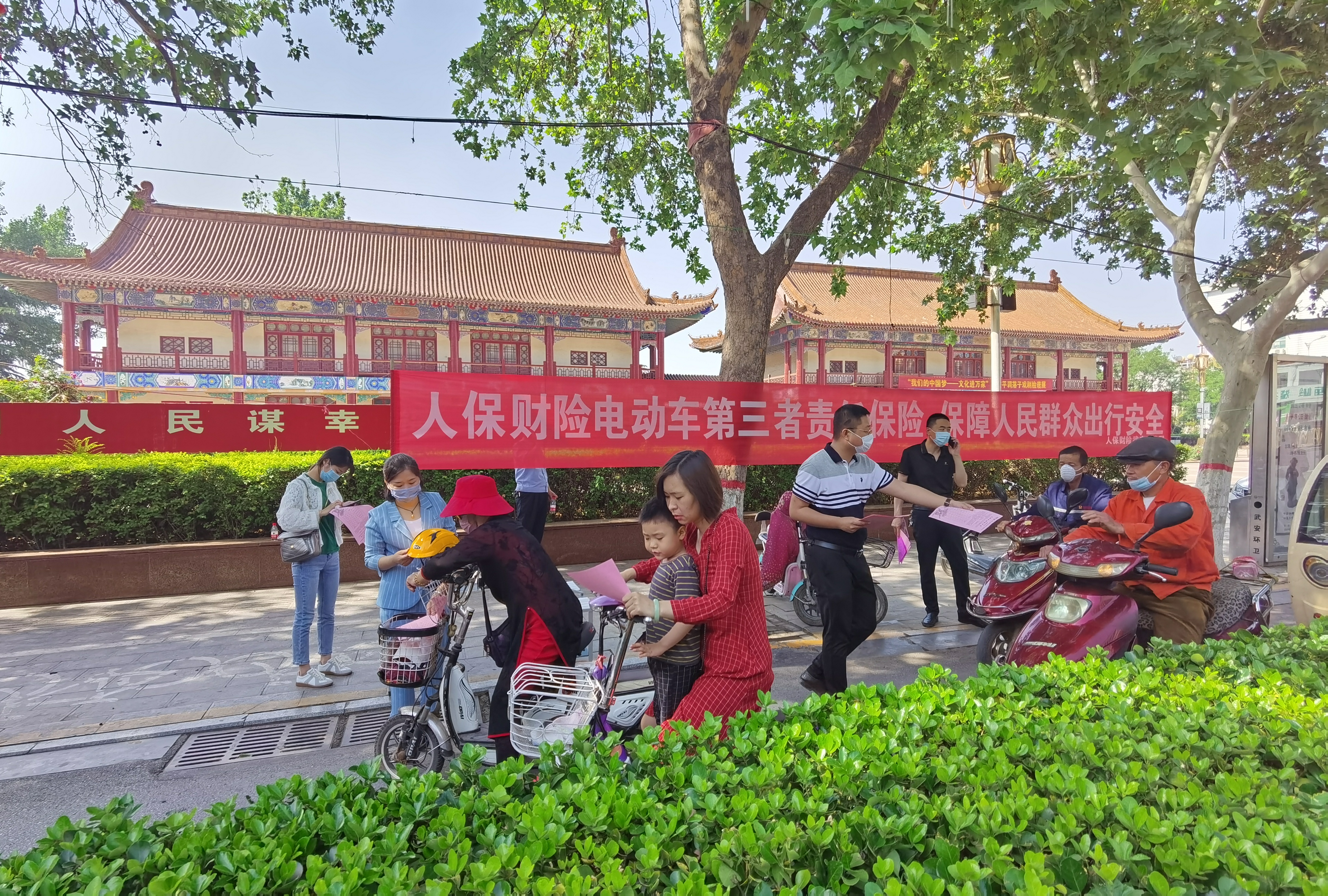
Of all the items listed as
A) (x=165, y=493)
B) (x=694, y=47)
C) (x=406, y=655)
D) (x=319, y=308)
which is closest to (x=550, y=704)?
(x=406, y=655)

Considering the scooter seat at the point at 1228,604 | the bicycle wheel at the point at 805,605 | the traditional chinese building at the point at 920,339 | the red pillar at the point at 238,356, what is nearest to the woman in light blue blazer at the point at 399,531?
the bicycle wheel at the point at 805,605

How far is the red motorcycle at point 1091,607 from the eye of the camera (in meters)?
3.30

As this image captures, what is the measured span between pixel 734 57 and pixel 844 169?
49.9 inches

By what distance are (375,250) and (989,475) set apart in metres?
18.7

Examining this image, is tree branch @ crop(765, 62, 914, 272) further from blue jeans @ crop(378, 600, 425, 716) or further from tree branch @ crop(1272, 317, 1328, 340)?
tree branch @ crop(1272, 317, 1328, 340)

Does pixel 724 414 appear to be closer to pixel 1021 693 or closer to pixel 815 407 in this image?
pixel 815 407

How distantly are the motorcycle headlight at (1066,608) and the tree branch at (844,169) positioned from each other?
332cm

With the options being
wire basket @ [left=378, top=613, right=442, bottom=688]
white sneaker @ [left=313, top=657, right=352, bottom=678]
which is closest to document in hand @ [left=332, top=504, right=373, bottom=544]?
wire basket @ [left=378, top=613, right=442, bottom=688]

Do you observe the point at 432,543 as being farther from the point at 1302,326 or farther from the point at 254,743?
the point at 1302,326

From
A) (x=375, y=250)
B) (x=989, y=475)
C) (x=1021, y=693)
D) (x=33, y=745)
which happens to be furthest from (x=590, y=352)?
(x=1021, y=693)

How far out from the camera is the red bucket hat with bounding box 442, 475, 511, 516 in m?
2.76

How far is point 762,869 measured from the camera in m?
1.26

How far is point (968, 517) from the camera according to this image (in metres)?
3.71

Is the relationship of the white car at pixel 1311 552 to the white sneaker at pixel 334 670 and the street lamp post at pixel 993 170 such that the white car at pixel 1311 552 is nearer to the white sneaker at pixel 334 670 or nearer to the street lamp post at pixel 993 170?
the street lamp post at pixel 993 170
